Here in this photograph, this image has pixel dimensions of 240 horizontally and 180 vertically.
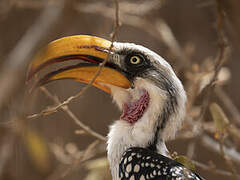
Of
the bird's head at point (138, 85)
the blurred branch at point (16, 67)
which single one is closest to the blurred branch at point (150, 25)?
the bird's head at point (138, 85)

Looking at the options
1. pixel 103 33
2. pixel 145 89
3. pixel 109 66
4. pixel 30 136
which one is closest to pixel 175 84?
pixel 145 89

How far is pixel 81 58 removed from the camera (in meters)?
2.46

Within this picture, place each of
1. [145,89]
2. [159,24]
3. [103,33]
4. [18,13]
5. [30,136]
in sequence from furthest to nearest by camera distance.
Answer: [18,13], [103,33], [159,24], [145,89], [30,136]

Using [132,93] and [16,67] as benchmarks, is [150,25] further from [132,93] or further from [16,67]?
[16,67]

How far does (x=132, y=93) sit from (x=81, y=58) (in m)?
0.42

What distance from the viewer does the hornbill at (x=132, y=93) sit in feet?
7.80

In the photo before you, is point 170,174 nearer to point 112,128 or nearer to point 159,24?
point 112,128

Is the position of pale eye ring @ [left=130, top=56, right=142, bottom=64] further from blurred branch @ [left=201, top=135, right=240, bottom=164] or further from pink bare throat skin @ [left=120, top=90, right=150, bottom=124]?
blurred branch @ [left=201, top=135, right=240, bottom=164]

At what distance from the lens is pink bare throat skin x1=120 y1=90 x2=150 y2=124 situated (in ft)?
8.59

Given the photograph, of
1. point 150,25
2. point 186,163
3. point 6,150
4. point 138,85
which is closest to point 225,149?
point 186,163

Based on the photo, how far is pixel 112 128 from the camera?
2.72 meters

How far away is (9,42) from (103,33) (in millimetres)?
1321

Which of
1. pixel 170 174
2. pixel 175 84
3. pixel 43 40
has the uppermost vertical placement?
pixel 43 40

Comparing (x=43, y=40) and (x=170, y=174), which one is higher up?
(x=43, y=40)
